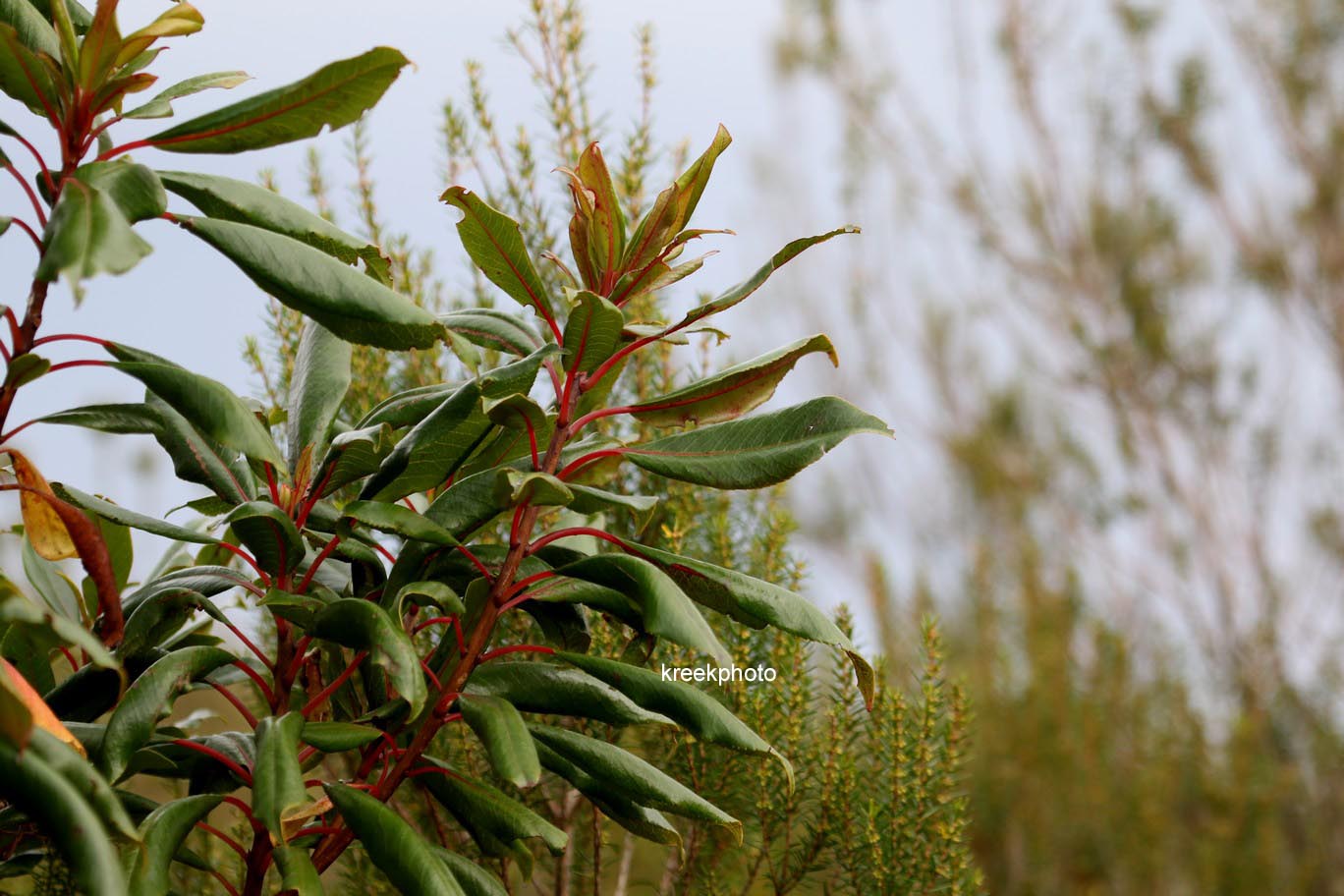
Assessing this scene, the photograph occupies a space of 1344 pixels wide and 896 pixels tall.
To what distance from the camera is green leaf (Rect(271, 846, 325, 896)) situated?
87cm

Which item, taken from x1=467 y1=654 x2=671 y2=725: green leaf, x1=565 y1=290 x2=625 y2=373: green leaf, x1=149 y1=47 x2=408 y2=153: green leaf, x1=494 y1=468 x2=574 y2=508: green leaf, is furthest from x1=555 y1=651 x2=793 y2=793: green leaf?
x1=149 y1=47 x2=408 y2=153: green leaf

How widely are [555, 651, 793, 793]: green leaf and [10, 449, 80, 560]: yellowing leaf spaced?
426mm

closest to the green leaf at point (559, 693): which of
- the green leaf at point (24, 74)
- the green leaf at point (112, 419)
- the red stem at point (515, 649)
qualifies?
the red stem at point (515, 649)

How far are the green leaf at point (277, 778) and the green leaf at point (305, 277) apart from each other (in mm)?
306

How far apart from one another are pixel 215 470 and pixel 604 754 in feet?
1.34

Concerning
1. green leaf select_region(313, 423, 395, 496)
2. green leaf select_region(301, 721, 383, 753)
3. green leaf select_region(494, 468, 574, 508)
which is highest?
green leaf select_region(313, 423, 395, 496)

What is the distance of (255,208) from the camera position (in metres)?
0.92

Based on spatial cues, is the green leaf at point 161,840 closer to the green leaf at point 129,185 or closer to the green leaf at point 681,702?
the green leaf at point 681,702

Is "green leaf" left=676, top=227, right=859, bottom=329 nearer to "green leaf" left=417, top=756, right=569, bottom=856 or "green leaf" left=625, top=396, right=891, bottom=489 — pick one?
"green leaf" left=625, top=396, right=891, bottom=489

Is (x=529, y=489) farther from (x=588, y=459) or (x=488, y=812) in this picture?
(x=488, y=812)

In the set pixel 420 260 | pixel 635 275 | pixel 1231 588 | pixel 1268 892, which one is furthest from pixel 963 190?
pixel 635 275

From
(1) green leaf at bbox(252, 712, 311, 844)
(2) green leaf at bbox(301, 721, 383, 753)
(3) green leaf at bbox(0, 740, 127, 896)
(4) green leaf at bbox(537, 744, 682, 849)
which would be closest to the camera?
(3) green leaf at bbox(0, 740, 127, 896)

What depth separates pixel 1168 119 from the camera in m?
6.83

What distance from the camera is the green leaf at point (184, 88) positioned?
910 mm
